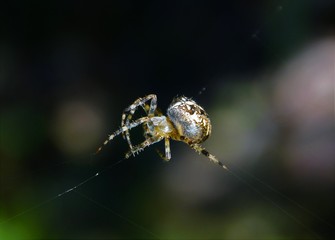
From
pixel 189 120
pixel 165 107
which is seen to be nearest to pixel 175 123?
pixel 189 120

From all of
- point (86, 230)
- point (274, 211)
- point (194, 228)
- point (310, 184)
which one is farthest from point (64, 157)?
point (310, 184)

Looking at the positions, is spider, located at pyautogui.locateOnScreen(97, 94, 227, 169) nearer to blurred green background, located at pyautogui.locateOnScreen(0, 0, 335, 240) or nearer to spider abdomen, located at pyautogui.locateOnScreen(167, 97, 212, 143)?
spider abdomen, located at pyautogui.locateOnScreen(167, 97, 212, 143)

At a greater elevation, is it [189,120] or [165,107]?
[165,107]

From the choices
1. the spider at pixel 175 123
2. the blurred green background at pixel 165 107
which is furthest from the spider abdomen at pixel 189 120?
the blurred green background at pixel 165 107

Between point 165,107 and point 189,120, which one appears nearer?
point 189,120

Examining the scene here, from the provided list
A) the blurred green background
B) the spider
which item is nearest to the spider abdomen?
the spider

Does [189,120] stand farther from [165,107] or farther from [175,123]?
[165,107]
